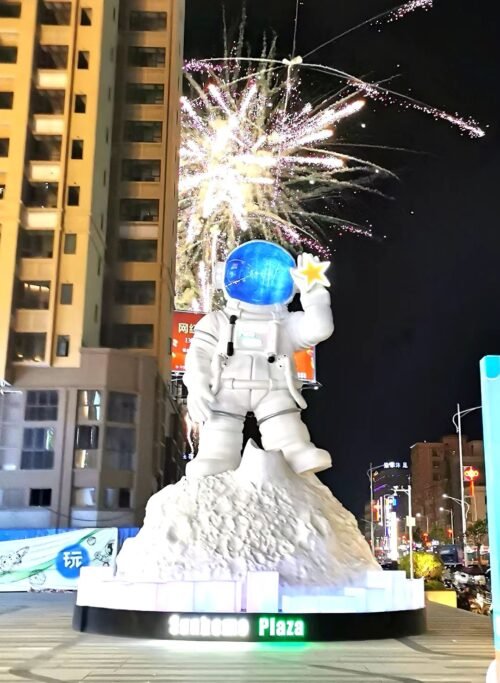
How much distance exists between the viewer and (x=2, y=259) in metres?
28.0

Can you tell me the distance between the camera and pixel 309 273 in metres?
9.38

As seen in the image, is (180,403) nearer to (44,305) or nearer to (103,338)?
(103,338)

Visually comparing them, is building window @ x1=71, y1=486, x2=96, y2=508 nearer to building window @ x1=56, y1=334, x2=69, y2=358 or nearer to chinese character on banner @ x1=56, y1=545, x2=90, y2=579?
building window @ x1=56, y1=334, x2=69, y2=358

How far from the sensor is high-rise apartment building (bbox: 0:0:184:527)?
26969 millimetres

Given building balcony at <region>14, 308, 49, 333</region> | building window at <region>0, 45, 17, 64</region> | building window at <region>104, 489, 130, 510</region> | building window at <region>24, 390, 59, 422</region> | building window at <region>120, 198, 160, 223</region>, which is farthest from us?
building window at <region>120, 198, 160, 223</region>

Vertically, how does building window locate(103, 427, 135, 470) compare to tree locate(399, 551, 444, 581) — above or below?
above

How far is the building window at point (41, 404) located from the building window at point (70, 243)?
5.67 meters

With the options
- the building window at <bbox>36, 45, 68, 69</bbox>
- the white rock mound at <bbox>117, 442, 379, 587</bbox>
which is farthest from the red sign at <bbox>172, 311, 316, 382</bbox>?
the white rock mound at <bbox>117, 442, 379, 587</bbox>

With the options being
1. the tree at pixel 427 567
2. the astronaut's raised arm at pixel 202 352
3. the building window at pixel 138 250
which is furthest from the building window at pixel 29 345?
the astronaut's raised arm at pixel 202 352

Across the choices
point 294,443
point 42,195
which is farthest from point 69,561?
point 42,195

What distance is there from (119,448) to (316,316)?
784 inches

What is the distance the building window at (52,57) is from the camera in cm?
3073

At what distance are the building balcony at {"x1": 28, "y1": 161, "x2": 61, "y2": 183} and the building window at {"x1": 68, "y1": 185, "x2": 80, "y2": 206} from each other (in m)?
0.70

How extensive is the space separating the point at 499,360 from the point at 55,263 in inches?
1066
